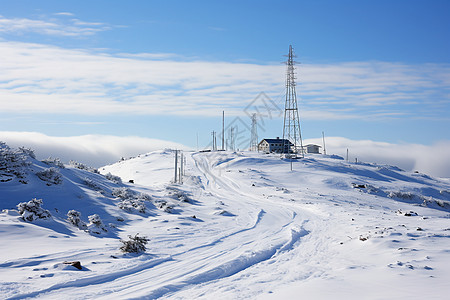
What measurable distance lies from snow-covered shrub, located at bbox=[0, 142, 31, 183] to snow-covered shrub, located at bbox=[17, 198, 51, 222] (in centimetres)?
526

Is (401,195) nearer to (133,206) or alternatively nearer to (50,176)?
(133,206)

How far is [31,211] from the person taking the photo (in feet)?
44.1

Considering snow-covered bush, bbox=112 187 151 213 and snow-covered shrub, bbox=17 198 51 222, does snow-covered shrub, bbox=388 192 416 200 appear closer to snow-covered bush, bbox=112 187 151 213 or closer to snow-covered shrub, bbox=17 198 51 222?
snow-covered bush, bbox=112 187 151 213

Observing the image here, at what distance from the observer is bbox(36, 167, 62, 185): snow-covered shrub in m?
19.8

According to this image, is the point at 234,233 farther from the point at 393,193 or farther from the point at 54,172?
the point at 393,193

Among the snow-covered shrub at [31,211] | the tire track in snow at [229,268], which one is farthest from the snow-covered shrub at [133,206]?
the tire track in snow at [229,268]

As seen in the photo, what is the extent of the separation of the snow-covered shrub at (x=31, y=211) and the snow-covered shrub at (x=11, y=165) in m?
5.26

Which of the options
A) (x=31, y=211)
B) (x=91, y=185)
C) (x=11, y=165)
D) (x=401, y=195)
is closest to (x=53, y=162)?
(x=91, y=185)

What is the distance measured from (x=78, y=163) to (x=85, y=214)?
17.8m

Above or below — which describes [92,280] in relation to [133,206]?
above

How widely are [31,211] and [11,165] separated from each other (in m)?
6.38

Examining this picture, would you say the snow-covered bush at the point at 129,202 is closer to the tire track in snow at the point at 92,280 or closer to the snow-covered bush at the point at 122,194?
the snow-covered bush at the point at 122,194

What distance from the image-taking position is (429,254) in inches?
420

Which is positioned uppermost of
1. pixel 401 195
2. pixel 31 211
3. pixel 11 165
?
pixel 11 165
